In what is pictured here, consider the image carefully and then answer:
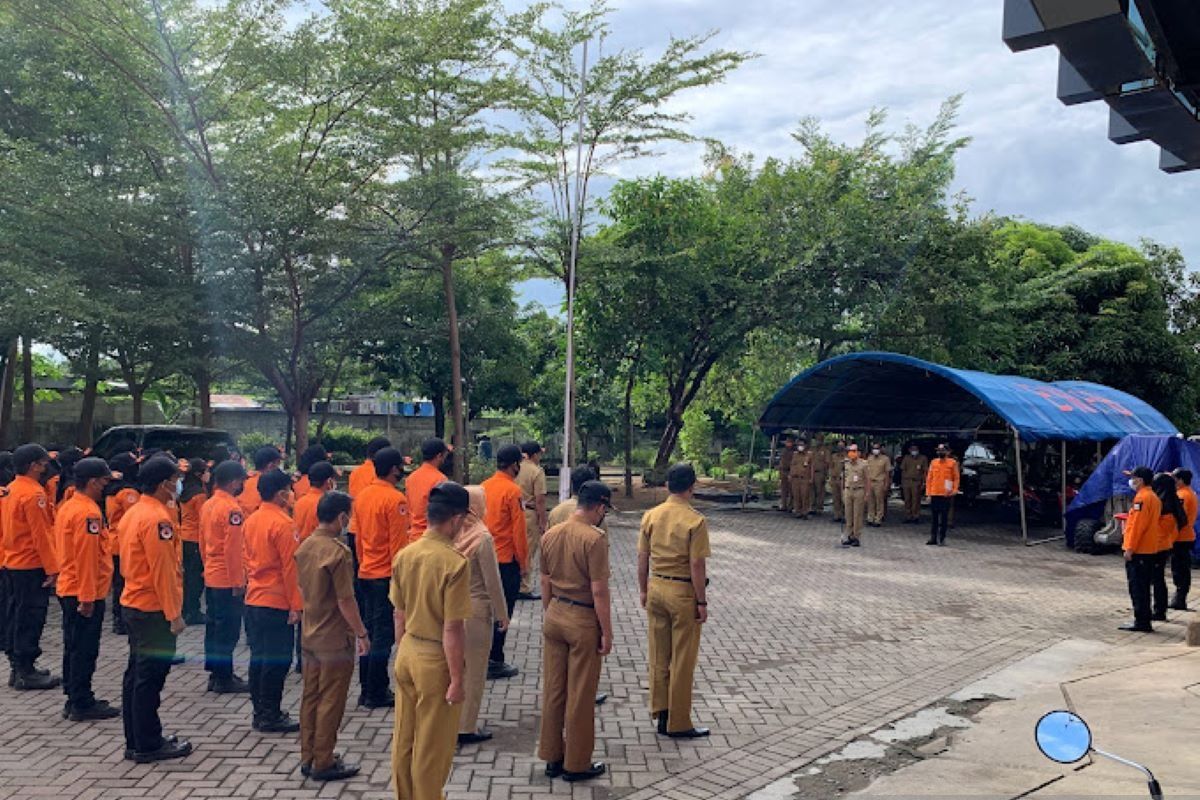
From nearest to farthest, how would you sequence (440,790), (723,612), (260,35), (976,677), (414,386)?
(440,790), (976,677), (723,612), (260,35), (414,386)

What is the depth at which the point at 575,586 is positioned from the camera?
5.44 metres

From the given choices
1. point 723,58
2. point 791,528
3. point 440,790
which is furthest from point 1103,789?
point 723,58

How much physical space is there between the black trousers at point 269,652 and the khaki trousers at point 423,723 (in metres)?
2.04

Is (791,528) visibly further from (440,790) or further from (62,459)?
(440,790)

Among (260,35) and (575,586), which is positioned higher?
(260,35)

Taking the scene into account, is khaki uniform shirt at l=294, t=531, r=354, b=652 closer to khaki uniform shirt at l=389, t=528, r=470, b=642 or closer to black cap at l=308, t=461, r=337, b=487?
khaki uniform shirt at l=389, t=528, r=470, b=642

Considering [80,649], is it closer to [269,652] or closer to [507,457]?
[269,652]

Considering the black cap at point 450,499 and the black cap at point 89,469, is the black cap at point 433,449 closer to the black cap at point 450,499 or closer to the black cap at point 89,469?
the black cap at point 89,469

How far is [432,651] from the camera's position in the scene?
4.31m

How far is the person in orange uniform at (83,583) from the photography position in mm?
6281

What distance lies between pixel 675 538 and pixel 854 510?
10747 millimetres

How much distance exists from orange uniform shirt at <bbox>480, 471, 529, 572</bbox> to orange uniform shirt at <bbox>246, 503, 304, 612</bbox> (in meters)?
1.62

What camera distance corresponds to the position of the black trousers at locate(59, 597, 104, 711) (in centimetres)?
630

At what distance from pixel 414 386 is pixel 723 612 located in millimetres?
14079
